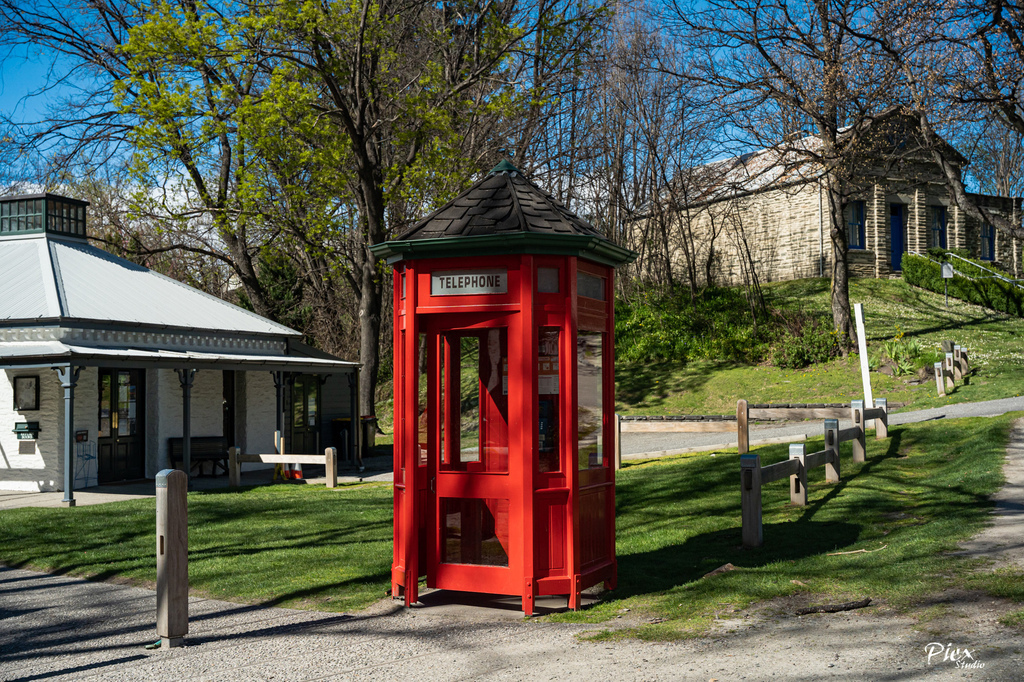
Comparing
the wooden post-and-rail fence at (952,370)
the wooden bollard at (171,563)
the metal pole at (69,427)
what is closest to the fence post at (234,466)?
the metal pole at (69,427)

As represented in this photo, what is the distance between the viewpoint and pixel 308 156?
22.7 meters

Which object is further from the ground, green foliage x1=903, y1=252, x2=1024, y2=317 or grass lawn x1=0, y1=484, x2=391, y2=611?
green foliage x1=903, y1=252, x2=1024, y2=317

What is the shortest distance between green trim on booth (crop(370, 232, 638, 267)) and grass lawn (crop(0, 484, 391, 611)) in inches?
119

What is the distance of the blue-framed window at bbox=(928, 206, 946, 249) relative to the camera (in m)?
40.1

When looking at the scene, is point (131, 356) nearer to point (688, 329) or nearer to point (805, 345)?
point (805, 345)

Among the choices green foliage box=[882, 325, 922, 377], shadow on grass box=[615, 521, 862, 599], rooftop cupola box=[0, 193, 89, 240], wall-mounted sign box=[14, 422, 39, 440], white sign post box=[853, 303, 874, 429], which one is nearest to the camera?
shadow on grass box=[615, 521, 862, 599]

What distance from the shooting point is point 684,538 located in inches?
393

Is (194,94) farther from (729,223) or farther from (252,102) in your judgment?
(729,223)

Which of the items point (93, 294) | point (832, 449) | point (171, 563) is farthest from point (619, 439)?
point (93, 294)

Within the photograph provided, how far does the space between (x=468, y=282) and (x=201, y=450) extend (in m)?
15.2

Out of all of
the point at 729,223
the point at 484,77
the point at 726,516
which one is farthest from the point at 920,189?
the point at 726,516

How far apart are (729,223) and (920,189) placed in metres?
8.25

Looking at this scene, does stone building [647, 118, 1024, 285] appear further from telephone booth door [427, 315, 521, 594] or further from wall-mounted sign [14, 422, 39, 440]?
telephone booth door [427, 315, 521, 594]

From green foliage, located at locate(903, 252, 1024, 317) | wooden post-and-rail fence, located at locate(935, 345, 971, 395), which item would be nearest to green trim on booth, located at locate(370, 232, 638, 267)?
wooden post-and-rail fence, located at locate(935, 345, 971, 395)
